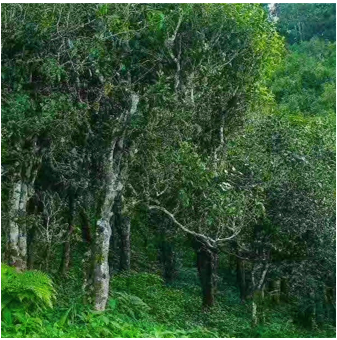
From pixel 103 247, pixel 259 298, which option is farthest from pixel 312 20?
pixel 103 247

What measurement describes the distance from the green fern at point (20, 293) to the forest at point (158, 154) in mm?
35

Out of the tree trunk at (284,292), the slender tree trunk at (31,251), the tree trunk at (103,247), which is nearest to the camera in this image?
the tree trunk at (103,247)

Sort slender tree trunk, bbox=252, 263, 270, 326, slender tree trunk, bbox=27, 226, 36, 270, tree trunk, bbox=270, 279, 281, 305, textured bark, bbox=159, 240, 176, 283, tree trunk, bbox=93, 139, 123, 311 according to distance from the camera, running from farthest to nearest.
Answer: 1. textured bark, bbox=159, 240, 176, 283
2. tree trunk, bbox=270, 279, 281, 305
3. slender tree trunk, bbox=252, 263, 270, 326
4. slender tree trunk, bbox=27, 226, 36, 270
5. tree trunk, bbox=93, 139, 123, 311

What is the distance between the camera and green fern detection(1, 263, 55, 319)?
11844 millimetres

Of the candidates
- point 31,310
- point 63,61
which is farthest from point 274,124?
point 31,310

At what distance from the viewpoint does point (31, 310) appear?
485 inches

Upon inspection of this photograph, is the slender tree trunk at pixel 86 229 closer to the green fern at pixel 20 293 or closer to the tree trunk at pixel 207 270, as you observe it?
the tree trunk at pixel 207 270

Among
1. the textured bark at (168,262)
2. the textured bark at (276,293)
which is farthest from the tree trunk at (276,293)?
the textured bark at (168,262)

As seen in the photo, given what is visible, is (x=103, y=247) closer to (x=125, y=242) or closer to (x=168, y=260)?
(x=125, y=242)

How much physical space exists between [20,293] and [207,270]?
33.8 feet

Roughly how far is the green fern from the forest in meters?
0.03

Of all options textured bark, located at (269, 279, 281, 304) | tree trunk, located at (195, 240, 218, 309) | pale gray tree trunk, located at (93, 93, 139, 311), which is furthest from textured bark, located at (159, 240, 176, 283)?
pale gray tree trunk, located at (93, 93, 139, 311)

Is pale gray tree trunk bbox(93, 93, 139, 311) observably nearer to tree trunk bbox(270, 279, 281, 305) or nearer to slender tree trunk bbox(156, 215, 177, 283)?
tree trunk bbox(270, 279, 281, 305)

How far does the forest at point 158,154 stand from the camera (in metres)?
14.0
